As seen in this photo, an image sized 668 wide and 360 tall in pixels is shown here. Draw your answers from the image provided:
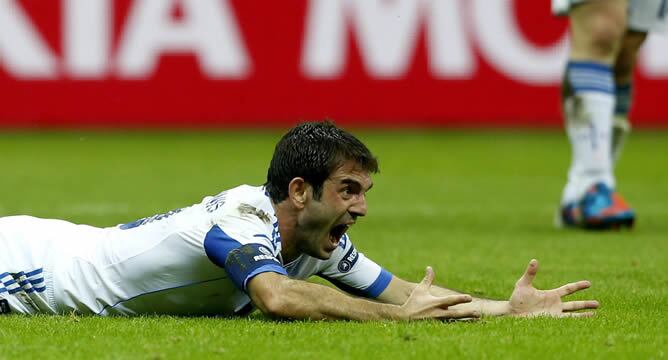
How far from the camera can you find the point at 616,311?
543 cm

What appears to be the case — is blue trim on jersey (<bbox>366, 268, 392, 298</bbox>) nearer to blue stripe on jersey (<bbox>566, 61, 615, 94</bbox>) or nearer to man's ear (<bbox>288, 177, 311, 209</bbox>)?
man's ear (<bbox>288, 177, 311, 209</bbox>)

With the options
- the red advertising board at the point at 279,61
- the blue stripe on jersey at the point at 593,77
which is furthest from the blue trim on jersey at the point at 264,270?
the red advertising board at the point at 279,61

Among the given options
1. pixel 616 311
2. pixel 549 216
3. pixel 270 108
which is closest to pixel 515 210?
pixel 549 216

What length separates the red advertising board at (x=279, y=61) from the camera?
16688 mm

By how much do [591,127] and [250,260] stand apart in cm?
504

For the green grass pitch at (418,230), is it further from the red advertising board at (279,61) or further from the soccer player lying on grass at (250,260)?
the red advertising board at (279,61)

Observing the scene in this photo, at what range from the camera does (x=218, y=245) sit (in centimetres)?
496

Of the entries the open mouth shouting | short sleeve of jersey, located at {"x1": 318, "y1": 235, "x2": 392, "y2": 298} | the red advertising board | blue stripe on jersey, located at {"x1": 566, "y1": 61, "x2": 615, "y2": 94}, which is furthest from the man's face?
the red advertising board

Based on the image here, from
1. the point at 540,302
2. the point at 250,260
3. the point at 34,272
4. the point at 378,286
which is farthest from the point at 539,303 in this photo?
Answer: the point at 34,272

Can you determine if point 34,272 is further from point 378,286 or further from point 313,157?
point 378,286

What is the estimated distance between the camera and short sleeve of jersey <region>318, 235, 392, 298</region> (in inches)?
217

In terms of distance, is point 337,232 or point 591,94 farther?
point 591,94

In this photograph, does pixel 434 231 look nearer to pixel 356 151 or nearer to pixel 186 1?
pixel 356 151

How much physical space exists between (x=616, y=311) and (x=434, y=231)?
3.69 m
